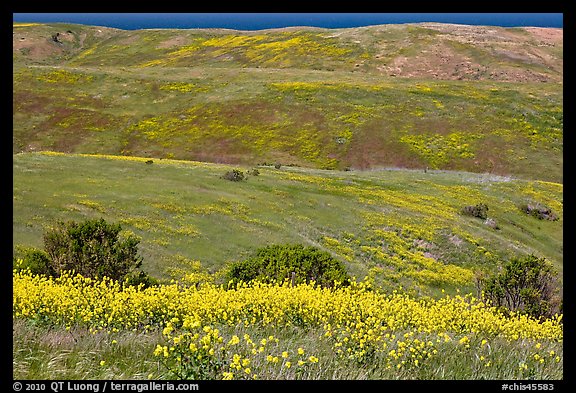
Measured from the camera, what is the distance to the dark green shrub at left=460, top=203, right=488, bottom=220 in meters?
45.5

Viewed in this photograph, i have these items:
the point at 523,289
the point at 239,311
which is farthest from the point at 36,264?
the point at 523,289

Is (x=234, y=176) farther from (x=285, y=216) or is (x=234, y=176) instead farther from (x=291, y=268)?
(x=291, y=268)

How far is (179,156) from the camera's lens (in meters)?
78.0

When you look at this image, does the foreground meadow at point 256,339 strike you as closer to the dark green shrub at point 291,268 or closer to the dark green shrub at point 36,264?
the dark green shrub at point 36,264

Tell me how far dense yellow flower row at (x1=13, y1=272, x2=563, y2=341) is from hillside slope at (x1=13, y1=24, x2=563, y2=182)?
62495mm

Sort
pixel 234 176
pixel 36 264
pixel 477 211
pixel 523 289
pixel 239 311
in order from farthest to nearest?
pixel 477 211 → pixel 234 176 → pixel 523 289 → pixel 36 264 → pixel 239 311

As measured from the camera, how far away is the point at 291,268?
1969 centimetres

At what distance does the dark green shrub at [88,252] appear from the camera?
1811 centimetres

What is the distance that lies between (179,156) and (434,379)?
72261 mm

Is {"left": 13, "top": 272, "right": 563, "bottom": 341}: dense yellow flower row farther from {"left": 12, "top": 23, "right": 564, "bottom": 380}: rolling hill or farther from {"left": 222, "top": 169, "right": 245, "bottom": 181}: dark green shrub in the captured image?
{"left": 222, "top": 169, "right": 245, "bottom": 181}: dark green shrub

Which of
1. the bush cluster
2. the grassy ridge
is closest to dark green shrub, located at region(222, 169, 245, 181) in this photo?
the grassy ridge

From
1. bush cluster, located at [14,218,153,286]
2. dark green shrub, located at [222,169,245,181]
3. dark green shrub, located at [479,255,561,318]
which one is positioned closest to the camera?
bush cluster, located at [14,218,153,286]

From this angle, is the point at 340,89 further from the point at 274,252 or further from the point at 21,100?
the point at 274,252

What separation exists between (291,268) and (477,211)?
30868 millimetres
